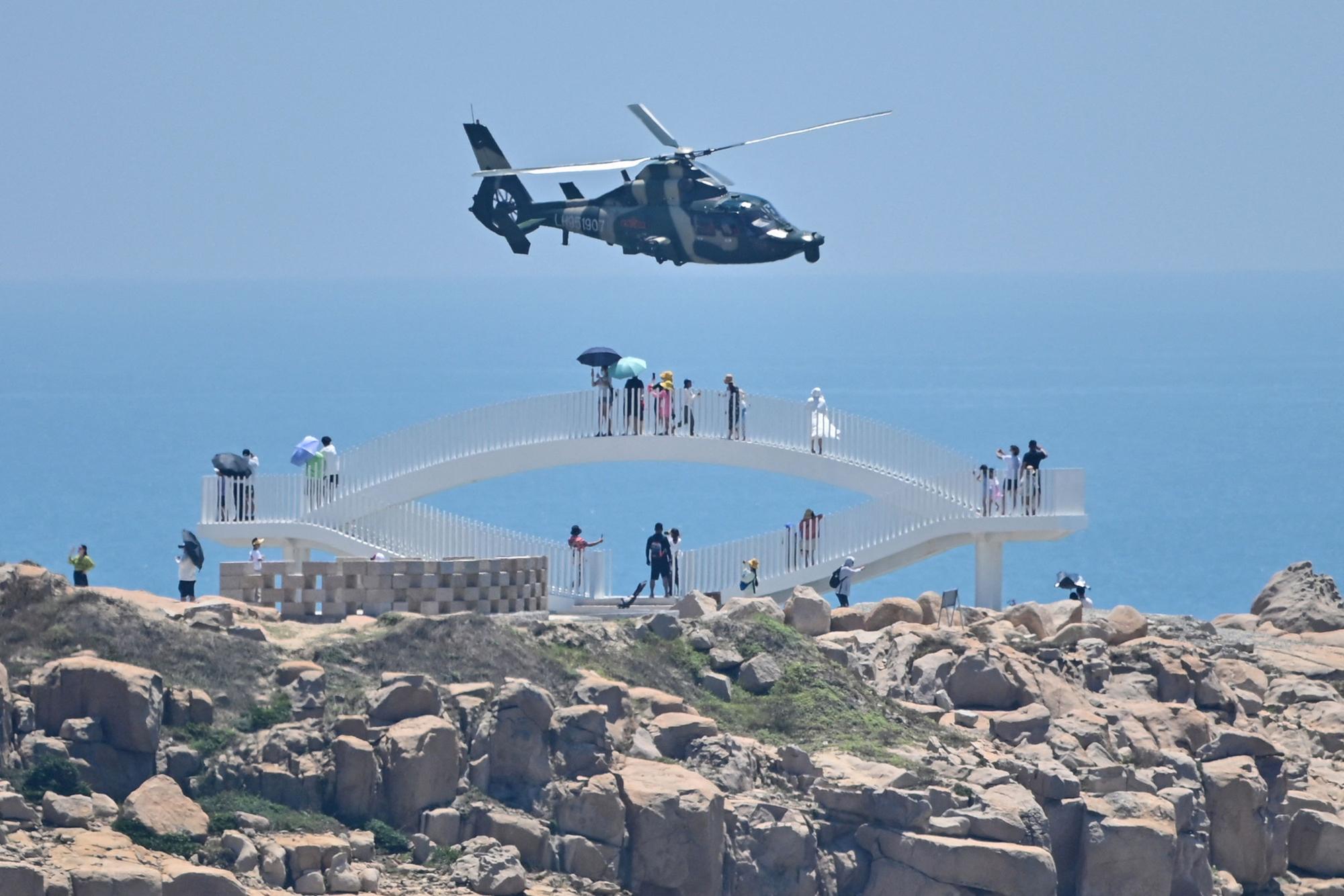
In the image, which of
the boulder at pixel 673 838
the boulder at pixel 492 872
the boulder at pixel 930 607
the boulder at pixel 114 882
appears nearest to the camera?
the boulder at pixel 114 882

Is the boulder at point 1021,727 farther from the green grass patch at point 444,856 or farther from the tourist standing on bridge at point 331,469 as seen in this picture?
the tourist standing on bridge at point 331,469

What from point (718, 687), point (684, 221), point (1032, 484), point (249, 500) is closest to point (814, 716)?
point (718, 687)

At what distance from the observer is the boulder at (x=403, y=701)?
39.4 metres

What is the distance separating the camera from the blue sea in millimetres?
93875

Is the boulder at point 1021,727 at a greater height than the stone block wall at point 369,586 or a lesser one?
lesser

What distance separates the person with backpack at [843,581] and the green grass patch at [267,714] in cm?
1331

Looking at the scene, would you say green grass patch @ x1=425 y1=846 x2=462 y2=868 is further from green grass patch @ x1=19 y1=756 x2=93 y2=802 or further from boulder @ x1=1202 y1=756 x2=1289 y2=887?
boulder @ x1=1202 y1=756 x2=1289 y2=887

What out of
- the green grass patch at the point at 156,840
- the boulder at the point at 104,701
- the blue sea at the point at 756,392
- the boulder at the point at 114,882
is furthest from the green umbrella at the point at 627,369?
the blue sea at the point at 756,392

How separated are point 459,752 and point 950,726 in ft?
25.5

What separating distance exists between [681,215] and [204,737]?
19.6m

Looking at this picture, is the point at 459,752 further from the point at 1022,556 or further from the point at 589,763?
the point at 1022,556

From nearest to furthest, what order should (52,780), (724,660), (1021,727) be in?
1. (52,780)
2. (1021,727)
3. (724,660)

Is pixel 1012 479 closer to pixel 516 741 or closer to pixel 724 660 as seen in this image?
pixel 724 660

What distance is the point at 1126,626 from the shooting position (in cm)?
4909
